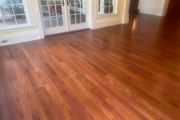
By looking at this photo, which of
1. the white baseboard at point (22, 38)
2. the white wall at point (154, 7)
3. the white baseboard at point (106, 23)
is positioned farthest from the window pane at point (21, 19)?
the white wall at point (154, 7)

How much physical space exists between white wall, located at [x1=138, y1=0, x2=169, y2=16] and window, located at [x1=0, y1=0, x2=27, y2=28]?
6.54m

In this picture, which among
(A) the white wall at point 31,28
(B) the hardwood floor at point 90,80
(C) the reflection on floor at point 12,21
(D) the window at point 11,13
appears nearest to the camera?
(B) the hardwood floor at point 90,80

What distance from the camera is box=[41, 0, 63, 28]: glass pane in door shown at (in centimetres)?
387

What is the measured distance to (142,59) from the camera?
112 inches

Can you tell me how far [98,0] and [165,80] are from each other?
3.47 m

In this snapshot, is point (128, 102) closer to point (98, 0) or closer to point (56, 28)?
point (56, 28)

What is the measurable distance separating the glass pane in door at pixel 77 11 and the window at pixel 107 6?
2.21ft

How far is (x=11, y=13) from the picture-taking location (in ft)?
11.0

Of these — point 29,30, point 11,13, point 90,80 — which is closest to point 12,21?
point 11,13

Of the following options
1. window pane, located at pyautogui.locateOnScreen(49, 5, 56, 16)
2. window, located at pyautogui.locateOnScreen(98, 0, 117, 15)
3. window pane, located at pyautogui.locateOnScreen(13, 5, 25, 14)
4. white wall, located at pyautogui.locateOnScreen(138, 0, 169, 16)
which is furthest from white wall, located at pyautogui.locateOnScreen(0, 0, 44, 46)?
white wall, located at pyautogui.locateOnScreen(138, 0, 169, 16)

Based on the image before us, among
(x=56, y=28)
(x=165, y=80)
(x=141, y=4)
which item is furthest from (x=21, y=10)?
(x=141, y=4)

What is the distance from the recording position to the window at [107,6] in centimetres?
486

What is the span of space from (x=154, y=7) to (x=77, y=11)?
4.93m

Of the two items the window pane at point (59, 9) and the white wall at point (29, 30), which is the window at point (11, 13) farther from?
the window pane at point (59, 9)
